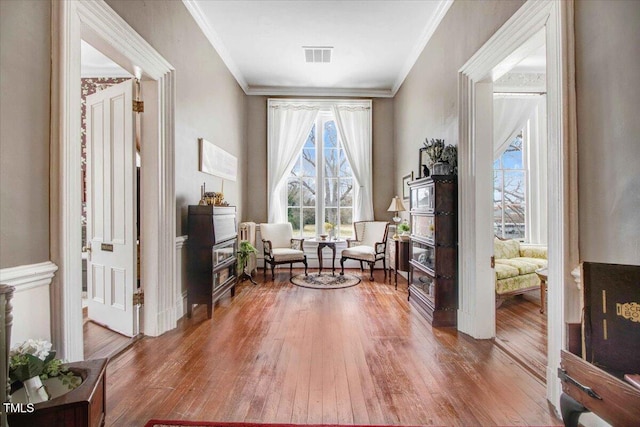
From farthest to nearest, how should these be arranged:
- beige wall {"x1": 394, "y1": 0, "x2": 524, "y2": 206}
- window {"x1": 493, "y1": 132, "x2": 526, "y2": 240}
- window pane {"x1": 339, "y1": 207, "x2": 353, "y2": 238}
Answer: window pane {"x1": 339, "y1": 207, "x2": 353, "y2": 238}
window {"x1": 493, "y1": 132, "x2": 526, "y2": 240}
beige wall {"x1": 394, "y1": 0, "x2": 524, "y2": 206}

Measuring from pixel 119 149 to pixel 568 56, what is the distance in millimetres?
3410

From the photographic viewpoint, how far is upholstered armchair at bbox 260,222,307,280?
16.8 ft

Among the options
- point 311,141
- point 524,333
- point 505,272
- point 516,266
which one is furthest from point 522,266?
point 311,141

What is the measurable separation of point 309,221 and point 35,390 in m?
5.09

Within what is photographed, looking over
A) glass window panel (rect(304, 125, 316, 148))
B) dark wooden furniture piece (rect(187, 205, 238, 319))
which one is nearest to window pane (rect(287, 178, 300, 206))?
glass window panel (rect(304, 125, 316, 148))

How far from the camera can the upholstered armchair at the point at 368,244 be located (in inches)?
200

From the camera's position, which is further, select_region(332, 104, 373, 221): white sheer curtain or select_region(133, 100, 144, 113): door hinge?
select_region(332, 104, 373, 221): white sheer curtain

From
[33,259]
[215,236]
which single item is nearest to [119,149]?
[215,236]

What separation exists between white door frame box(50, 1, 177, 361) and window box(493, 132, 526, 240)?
4781 mm

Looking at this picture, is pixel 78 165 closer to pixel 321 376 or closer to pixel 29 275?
pixel 29 275

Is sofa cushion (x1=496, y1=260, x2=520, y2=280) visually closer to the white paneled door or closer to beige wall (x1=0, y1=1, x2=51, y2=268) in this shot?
the white paneled door

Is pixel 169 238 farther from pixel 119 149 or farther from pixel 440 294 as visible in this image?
pixel 440 294

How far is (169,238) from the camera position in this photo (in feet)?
9.48

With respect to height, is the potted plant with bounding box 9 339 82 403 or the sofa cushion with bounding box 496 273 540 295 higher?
the potted plant with bounding box 9 339 82 403
